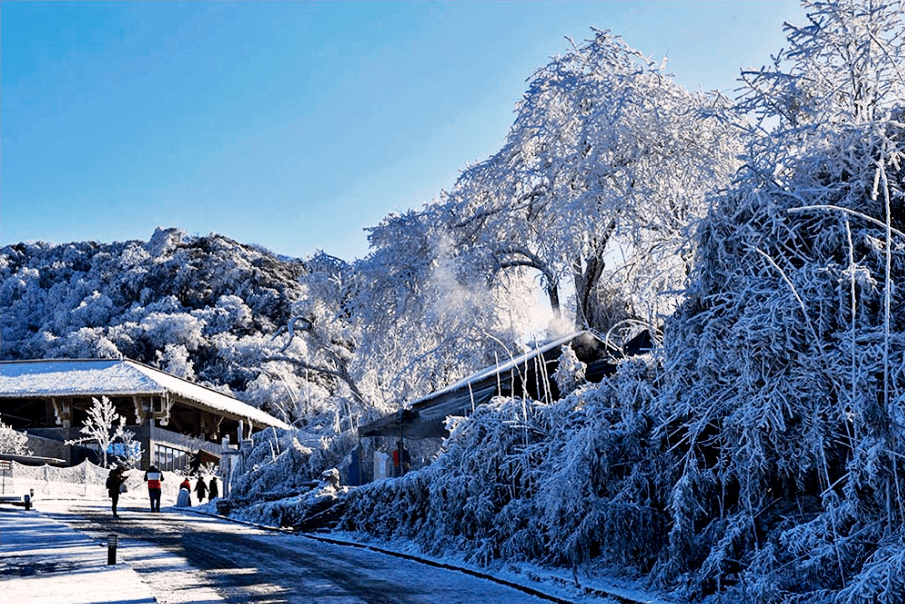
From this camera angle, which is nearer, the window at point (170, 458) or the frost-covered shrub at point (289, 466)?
the frost-covered shrub at point (289, 466)

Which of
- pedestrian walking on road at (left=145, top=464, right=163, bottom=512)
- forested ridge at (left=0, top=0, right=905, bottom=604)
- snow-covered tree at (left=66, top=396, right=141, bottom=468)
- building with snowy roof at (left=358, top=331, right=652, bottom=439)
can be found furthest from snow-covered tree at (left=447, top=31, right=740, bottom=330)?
snow-covered tree at (left=66, top=396, right=141, bottom=468)

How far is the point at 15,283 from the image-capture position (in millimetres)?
118188

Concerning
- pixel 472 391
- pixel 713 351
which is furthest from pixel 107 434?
pixel 713 351

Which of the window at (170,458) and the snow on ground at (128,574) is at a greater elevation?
the window at (170,458)

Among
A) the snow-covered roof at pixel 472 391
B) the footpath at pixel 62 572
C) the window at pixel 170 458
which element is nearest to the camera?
the footpath at pixel 62 572

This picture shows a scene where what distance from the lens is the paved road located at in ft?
34.6

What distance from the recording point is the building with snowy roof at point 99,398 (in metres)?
50.2

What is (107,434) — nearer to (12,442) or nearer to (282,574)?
(12,442)

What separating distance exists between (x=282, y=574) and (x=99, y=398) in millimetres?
45652

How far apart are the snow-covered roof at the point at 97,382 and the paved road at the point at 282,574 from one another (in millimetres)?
32864

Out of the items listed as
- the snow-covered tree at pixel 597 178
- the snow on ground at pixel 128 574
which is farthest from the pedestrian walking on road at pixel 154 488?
the snow-covered tree at pixel 597 178

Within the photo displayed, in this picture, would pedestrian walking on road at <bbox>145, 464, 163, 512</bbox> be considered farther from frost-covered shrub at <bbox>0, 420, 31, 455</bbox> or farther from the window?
the window

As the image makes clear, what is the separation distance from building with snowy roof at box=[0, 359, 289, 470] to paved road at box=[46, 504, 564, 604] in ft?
110

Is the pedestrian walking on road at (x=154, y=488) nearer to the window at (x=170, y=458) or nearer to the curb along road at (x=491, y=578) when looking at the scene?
the curb along road at (x=491, y=578)
